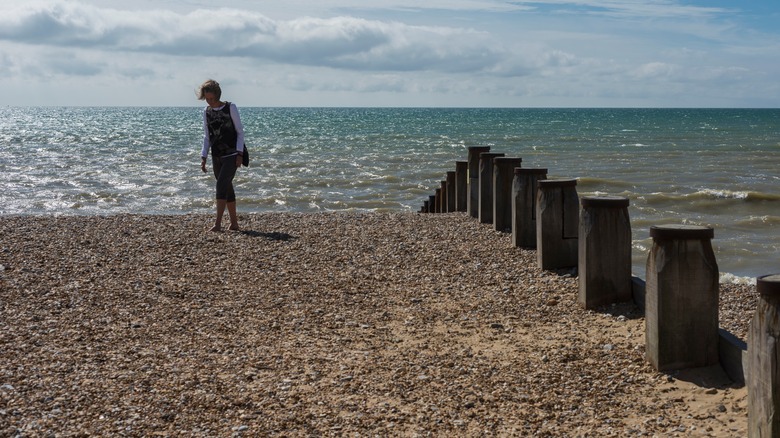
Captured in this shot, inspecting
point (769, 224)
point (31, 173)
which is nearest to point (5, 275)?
point (769, 224)

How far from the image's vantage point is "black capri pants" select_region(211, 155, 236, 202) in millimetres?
11289

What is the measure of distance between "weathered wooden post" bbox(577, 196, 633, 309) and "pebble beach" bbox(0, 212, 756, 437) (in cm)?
17

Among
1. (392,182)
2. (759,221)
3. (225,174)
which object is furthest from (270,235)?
(392,182)

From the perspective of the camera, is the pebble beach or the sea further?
the sea

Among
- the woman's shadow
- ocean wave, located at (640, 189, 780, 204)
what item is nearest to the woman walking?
the woman's shadow

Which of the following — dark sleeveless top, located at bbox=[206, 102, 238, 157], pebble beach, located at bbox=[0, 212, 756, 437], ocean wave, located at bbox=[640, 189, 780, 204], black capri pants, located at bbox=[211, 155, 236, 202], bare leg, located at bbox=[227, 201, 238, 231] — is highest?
dark sleeveless top, located at bbox=[206, 102, 238, 157]

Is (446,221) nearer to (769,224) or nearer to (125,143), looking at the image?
(769,224)

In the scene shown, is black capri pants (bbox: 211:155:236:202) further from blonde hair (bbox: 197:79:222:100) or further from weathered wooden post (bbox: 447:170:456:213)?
weathered wooden post (bbox: 447:170:456:213)

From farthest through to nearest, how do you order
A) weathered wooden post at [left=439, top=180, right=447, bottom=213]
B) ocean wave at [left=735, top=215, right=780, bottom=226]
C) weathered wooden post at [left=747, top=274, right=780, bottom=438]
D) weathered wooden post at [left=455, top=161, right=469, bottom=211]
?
ocean wave at [left=735, top=215, right=780, bottom=226]
weathered wooden post at [left=439, top=180, right=447, bottom=213]
weathered wooden post at [left=455, top=161, right=469, bottom=211]
weathered wooden post at [left=747, top=274, right=780, bottom=438]

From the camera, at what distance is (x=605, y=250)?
655cm

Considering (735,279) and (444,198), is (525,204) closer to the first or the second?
(735,279)

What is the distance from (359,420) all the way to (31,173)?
24.4 meters

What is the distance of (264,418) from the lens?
4930 millimetres

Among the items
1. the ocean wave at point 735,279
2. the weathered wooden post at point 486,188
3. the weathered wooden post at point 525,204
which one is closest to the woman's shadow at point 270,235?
the weathered wooden post at point 486,188
